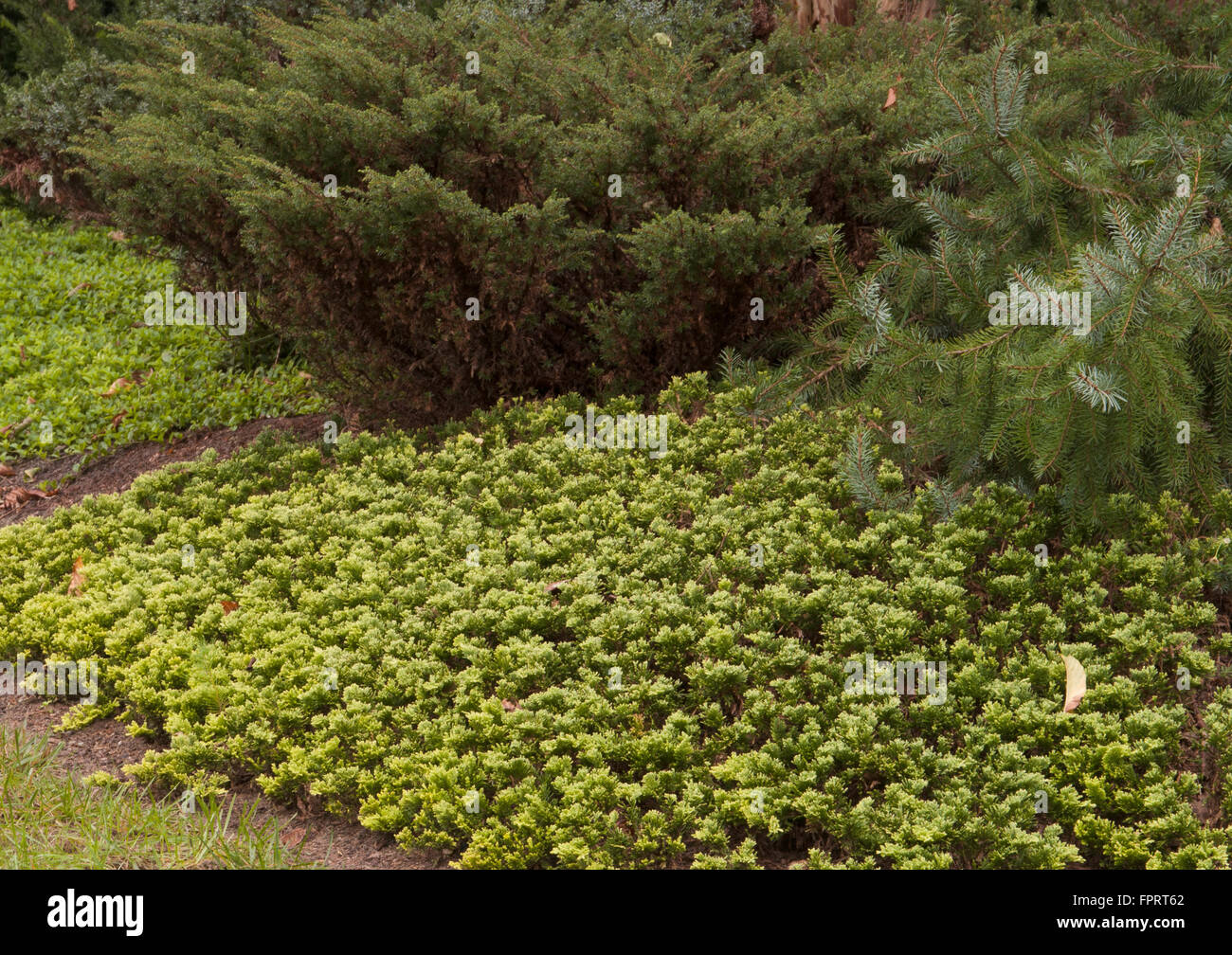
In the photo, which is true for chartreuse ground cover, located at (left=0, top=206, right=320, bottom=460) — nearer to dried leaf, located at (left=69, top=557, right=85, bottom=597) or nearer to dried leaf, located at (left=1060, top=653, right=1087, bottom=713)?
dried leaf, located at (left=69, top=557, right=85, bottom=597)

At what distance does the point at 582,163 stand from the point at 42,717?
3509 millimetres

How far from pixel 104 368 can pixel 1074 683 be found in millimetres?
6535

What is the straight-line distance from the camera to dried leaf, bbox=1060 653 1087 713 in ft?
11.9

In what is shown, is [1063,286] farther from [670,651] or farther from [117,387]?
[117,387]

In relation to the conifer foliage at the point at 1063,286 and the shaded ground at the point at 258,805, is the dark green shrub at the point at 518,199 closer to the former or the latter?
the conifer foliage at the point at 1063,286

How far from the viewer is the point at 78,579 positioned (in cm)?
498

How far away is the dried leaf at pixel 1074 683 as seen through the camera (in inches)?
143

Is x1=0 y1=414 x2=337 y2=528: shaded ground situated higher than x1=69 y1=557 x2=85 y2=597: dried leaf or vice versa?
x1=0 y1=414 x2=337 y2=528: shaded ground

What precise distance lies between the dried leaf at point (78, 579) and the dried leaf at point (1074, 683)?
413 centimetres

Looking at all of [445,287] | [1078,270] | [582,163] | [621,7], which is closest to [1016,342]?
[1078,270]

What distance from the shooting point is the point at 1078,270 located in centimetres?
390

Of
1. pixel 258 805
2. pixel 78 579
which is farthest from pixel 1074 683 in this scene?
pixel 78 579

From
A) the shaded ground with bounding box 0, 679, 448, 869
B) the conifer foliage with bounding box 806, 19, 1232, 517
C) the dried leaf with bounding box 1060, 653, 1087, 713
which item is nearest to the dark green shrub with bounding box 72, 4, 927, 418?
the conifer foliage with bounding box 806, 19, 1232, 517

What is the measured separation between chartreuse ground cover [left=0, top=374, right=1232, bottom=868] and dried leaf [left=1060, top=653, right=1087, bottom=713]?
3 cm
